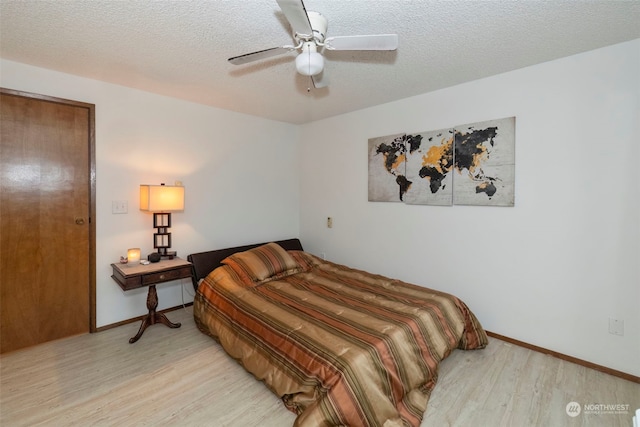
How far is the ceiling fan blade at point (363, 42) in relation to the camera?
1601 mm

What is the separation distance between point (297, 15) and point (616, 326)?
3034mm

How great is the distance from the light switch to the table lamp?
146 millimetres

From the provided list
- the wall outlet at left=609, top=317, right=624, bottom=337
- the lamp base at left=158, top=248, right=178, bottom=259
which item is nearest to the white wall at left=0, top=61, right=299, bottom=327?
the lamp base at left=158, top=248, right=178, bottom=259

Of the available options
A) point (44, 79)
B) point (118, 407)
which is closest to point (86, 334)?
point (118, 407)

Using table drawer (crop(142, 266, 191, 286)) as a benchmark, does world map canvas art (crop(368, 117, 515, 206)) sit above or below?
above

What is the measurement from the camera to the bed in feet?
5.31

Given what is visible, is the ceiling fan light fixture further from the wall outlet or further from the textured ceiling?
the wall outlet

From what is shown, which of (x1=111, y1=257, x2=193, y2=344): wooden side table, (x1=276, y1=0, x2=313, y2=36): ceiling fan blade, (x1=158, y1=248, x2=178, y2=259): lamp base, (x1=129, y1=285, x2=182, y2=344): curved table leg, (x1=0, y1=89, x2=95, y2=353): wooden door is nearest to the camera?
(x1=276, y1=0, x2=313, y2=36): ceiling fan blade

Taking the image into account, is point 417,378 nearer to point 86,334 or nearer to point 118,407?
point 118,407

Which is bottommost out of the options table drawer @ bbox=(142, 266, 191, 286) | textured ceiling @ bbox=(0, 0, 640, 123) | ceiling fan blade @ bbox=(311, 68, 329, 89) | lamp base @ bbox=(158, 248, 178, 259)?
table drawer @ bbox=(142, 266, 191, 286)

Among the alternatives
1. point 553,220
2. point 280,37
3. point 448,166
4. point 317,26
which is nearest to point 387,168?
point 448,166

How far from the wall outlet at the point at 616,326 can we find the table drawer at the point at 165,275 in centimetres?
356

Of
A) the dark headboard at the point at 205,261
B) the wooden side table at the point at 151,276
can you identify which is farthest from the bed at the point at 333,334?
the wooden side table at the point at 151,276

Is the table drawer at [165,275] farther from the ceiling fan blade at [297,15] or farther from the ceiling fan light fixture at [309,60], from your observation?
the ceiling fan blade at [297,15]
